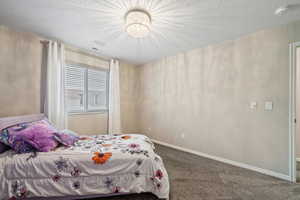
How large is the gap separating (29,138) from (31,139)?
0.03 metres

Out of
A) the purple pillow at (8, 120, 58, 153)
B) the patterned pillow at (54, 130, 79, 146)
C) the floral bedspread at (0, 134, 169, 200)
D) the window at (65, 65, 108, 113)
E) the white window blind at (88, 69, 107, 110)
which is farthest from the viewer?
the white window blind at (88, 69, 107, 110)

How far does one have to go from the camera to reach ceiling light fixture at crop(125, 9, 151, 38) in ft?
5.67

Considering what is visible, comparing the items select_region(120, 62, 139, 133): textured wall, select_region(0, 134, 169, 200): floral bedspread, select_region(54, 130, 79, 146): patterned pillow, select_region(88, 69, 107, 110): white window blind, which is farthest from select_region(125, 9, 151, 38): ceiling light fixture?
select_region(120, 62, 139, 133): textured wall

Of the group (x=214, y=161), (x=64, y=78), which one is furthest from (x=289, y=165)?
(x=64, y=78)

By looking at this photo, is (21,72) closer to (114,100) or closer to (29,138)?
(29,138)

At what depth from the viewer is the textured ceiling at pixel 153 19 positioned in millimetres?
1662

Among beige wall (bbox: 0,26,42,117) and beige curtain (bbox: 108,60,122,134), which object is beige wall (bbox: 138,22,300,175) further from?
beige wall (bbox: 0,26,42,117)

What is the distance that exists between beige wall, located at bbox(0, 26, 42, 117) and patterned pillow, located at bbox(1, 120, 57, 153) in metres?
0.84

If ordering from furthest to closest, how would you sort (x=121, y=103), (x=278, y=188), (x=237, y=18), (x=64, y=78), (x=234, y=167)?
(x=121, y=103) < (x=64, y=78) < (x=234, y=167) < (x=237, y=18) < (x=278, y=188)

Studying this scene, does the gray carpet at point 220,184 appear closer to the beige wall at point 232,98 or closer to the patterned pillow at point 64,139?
the beige wall at point 232,98

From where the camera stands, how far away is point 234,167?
2393mm

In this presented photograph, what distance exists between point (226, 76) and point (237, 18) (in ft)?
3.41

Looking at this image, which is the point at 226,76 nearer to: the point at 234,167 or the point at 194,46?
the point at 194,46

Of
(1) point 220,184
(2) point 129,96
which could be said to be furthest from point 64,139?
(2) point 129,96
